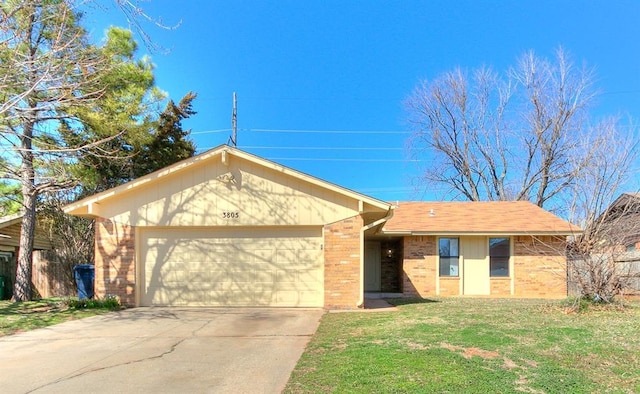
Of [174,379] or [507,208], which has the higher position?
[507,208]

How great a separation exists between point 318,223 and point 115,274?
5.39m

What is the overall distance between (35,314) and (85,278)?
1.95 meters

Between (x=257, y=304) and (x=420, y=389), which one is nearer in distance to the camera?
(x=420, y=389)

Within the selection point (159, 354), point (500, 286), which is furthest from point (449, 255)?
point (159, 354)

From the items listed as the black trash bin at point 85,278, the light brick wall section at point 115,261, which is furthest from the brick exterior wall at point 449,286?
the black trash bin at point 85,278

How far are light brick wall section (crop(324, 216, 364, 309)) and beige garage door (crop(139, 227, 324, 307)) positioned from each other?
0.34 meters

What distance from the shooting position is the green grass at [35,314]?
903 centimetres

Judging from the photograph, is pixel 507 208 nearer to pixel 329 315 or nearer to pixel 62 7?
pixel 329 315

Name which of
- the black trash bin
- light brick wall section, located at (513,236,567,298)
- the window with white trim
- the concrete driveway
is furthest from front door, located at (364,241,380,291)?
the black trash bin

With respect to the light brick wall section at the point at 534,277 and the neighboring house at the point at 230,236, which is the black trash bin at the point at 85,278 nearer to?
the neighboring house at the point at 230,236

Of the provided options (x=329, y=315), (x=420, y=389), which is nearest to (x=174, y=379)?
(x=420, y=389)

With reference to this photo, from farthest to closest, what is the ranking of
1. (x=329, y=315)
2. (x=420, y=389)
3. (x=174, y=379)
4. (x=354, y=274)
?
1. (x=354, y=274)
2. (x=329, y=315)
3. (x=174, y=379)
4. (x=420, y=389)

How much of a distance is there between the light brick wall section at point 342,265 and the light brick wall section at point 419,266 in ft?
18.4

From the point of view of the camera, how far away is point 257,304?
11445mm
